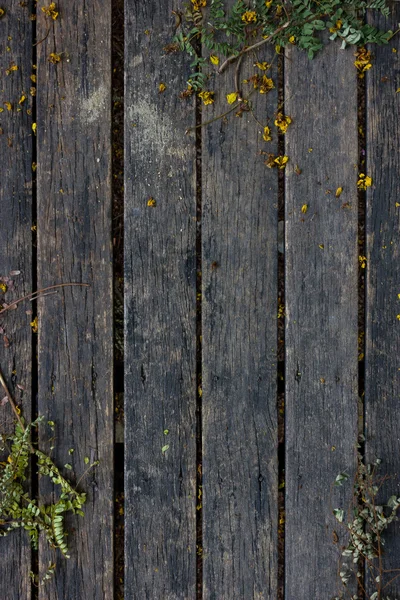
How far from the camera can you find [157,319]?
2.09 m

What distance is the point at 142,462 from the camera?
2.08 meters

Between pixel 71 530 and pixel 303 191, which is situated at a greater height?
pixel 303 191

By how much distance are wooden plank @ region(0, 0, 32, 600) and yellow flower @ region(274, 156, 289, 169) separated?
0.92 metres

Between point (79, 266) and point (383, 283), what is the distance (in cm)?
113

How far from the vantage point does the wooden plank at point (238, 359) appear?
2.08 m

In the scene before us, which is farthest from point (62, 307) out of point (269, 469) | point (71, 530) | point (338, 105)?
point (338, 105)

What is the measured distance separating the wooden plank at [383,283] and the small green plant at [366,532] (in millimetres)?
70

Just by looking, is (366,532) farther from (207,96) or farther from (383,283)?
(207,96)

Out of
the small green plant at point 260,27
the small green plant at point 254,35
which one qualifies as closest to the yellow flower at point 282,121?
the small green plant at point 254,35

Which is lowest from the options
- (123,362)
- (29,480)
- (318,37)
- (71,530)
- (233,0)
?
(71,530)

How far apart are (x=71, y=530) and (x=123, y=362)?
2.13ft

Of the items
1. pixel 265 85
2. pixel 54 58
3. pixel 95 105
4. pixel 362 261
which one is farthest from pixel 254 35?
pixel 362 261

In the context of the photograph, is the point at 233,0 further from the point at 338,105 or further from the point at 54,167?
the point at 54,167

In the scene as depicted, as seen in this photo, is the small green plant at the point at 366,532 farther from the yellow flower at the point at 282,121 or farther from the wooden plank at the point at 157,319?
the yellow flower at the point at 282,121
